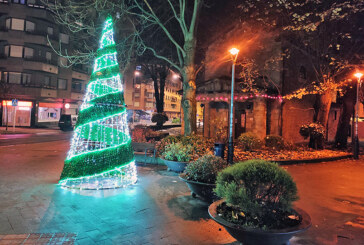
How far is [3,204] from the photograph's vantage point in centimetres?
601

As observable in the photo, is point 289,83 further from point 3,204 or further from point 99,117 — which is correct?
point 3,204

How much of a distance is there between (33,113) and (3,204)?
3617cm

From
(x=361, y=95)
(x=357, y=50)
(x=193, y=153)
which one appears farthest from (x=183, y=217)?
(x=361, y=95)

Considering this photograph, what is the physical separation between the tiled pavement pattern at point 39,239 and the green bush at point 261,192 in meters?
2.67

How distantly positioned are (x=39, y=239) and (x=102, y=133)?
4.18m

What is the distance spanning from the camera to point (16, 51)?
3584 centimetres

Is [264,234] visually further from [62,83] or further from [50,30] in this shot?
[62,83]

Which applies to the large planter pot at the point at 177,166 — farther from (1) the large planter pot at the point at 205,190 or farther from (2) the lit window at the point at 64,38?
(2) the lit window at the point at 64,38

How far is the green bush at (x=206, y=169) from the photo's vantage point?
20.6 feet

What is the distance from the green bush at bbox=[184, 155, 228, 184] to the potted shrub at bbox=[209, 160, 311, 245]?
192cm

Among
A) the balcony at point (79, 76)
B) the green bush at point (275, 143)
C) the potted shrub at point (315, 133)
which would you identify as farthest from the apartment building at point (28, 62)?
the potted shrub at point (315, 133)

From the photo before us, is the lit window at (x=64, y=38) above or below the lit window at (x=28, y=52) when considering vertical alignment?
above

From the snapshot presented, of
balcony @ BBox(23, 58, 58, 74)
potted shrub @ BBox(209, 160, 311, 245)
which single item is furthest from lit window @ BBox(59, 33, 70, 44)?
potted shrub @ BBox(209, 160, 311, 245)

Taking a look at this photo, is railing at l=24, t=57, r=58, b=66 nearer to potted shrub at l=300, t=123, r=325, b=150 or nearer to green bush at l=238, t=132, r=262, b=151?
green bush at l=238, t=132, r=262, b=151
